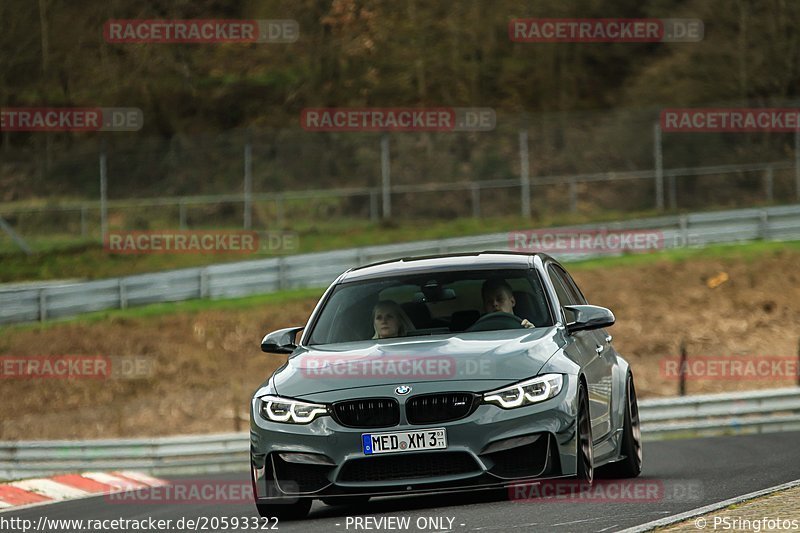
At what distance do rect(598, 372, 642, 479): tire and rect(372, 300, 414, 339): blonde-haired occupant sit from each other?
1.95 meters

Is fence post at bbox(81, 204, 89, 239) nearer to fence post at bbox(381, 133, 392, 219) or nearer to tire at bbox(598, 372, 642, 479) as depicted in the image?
fence post at bbox(381, 133, 392, 219)

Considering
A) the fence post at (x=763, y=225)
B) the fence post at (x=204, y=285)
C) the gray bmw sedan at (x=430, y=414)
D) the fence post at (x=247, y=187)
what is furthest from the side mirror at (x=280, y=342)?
the fence post at (x=763, y=225)

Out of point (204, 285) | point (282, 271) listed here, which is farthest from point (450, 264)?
point (204, 285)

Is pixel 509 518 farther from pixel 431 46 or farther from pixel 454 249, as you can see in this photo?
pixel 431 46

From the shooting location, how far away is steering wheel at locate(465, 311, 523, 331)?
9.89m

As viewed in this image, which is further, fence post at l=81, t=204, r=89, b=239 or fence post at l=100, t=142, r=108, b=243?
fence post at l=81, t=204, r=89, b=239

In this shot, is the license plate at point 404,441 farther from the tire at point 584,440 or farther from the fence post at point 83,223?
the fence post at point 83,223

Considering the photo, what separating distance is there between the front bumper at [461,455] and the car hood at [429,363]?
19 centimetres

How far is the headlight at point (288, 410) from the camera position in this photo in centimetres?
895

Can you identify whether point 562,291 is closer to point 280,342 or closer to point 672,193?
point 280,342

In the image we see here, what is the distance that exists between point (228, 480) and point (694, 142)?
95.9 feet

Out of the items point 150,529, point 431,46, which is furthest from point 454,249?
point 150,529

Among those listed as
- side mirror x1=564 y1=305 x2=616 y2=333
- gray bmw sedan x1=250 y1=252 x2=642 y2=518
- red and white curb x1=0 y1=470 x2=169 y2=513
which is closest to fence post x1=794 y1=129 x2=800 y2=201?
red and white curb x1=0 y1=470 x2=169 y2=513

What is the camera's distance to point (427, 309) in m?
10.2
